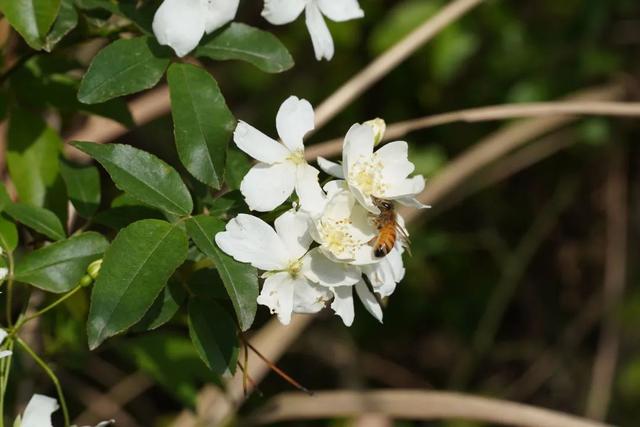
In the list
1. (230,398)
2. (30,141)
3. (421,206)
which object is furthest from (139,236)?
(230,398)

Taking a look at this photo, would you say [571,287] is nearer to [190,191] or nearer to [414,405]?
[414,405]

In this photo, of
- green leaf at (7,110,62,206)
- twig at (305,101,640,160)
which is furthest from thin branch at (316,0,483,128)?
green leaf at (7,110,62,206)

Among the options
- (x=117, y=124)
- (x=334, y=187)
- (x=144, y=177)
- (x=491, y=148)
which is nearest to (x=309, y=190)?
(x=334, y=187)

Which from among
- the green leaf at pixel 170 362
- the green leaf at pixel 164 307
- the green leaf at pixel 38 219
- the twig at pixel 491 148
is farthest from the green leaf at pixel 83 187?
the twig at pixel 491 148

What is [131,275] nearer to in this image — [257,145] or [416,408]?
[257,145]

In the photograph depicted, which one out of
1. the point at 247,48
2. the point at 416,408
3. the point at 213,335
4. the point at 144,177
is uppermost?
the point at 247,48
